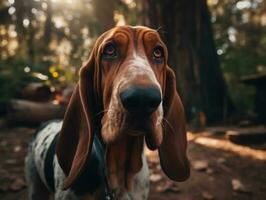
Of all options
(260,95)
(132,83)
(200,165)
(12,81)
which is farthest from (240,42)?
(132,83)

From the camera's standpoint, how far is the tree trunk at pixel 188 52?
7832 mm

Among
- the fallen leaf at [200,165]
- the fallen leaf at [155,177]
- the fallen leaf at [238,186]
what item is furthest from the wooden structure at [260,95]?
the fallen leaf at [155,177]

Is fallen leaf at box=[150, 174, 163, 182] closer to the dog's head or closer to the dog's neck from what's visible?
the dog's head

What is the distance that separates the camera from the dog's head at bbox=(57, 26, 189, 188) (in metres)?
2.01

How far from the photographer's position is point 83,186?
2.54 m

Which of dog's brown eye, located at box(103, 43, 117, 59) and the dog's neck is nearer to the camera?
dog's brown eye, located at box(103, 43, 117, 59)

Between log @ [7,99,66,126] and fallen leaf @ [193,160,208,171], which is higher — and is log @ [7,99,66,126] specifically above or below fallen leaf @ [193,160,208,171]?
above

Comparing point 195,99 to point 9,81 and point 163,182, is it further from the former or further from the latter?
point 9,81

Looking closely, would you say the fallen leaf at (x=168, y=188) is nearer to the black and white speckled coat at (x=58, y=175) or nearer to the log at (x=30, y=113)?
the black and white speckled coat at (x=58, y=175)

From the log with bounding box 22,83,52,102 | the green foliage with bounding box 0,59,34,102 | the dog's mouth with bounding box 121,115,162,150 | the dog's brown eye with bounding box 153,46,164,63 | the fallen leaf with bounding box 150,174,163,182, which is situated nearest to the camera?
the dog's mouth with bounding box 121,115,162,150

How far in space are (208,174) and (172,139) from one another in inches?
87.4

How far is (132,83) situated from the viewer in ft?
6.37

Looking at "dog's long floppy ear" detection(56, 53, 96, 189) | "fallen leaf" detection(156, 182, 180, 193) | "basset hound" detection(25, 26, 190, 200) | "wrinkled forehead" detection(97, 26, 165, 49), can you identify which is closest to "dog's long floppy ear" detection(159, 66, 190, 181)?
"basset hound" detection(25, 26, 190, 200)

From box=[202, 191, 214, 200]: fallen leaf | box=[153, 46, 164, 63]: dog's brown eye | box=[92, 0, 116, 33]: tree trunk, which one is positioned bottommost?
box=[202, 191, 214, 200]: fallen leaf
